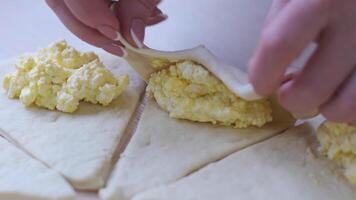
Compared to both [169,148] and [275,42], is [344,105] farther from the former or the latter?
[169,148]

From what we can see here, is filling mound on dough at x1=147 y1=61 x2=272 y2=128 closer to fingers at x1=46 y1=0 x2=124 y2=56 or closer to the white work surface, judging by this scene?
fingers at x1=46 y1=0 x2=124 y2=56

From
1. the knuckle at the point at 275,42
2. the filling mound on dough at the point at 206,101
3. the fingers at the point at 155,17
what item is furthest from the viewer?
the fingers at the point at 155,17

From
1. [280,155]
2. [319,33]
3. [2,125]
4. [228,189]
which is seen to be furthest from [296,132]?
[2,125]

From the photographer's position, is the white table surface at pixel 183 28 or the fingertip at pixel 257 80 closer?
the fingertip at pixel 257 80

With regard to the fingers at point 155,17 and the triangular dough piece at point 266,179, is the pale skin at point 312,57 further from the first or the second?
the fingers at point 155,17

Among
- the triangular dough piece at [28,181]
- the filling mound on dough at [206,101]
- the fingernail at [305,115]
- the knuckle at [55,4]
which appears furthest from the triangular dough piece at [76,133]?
the fingernail at [305,115]
